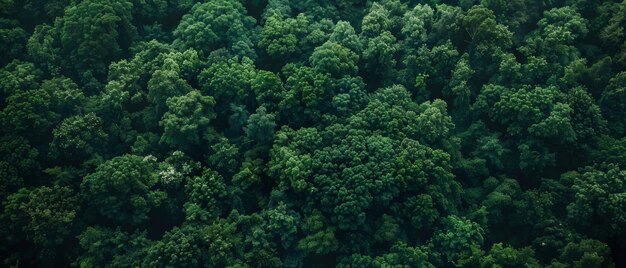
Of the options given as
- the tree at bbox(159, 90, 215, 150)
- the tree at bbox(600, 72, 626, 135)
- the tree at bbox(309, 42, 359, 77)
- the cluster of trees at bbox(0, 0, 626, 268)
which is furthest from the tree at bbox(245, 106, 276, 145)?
the tree at bbox(600, 72, 626, 135)

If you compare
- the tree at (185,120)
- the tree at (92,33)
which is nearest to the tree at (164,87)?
the tree at (185,120)

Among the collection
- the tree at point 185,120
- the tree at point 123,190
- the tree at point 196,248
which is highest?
the tree at point 185,120

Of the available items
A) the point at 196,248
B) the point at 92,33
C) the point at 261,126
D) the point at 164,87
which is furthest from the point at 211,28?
the point at 196,248

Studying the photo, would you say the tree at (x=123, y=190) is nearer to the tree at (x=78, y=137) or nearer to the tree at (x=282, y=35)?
the tree at (x=78, y=137)

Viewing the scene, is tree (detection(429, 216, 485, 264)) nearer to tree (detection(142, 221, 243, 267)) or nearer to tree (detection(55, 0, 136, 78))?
tree (detection(142, 221, 243, 267))

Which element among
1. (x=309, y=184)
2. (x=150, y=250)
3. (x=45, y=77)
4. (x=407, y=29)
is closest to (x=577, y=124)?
(x=407, y=29)
